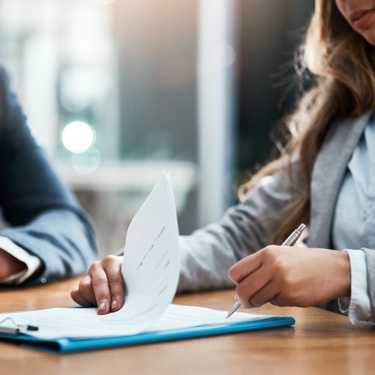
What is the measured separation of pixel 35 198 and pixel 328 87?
2.14 feet

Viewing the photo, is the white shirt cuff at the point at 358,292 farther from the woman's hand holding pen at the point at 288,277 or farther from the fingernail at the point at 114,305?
the fingernail at the point at 114,305

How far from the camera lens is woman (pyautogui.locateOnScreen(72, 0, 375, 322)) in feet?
4.48

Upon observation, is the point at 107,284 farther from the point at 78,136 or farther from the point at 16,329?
the point at 78,136

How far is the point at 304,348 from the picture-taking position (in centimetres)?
90

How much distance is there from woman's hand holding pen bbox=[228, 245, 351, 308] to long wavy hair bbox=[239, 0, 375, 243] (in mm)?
464

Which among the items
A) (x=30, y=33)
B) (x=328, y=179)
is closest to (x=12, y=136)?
(x=328, y=179)

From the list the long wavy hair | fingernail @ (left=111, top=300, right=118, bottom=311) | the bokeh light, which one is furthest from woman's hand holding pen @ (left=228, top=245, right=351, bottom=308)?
the bokeh light

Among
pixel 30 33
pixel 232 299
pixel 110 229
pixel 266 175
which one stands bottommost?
pixel 110 229

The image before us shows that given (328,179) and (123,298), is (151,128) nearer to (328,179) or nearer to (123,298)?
(328,179)

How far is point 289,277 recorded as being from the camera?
1028 millimetres

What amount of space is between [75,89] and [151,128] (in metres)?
0.48

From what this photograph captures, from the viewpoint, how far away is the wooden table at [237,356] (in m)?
0.81

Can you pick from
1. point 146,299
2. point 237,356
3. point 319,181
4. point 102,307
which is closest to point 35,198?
point 319,181

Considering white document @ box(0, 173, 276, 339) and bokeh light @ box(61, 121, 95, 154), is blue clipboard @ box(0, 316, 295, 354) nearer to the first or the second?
white document @ box(0, 173, 276, 339)
